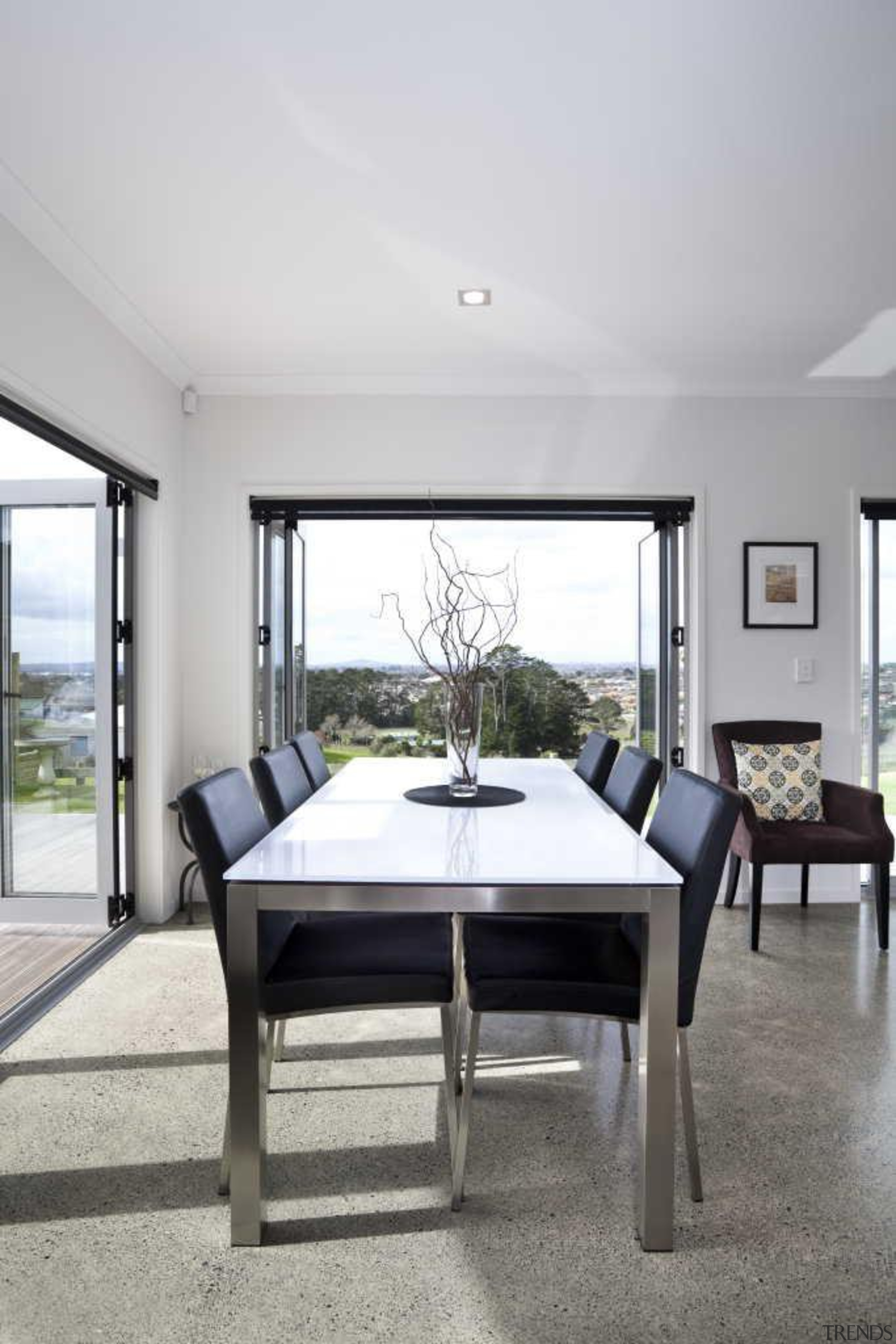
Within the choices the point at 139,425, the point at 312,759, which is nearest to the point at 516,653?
the point at 312,759

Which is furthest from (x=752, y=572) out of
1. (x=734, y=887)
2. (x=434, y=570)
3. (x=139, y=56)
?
(x=139, y=56)

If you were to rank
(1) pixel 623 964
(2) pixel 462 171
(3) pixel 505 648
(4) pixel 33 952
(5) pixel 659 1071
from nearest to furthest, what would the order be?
(5) pixel 659 1071 < (1) pixel 623 964 < (2) pixel 462 171 < (4) pixel 33 952 < (3) pixel 505 648

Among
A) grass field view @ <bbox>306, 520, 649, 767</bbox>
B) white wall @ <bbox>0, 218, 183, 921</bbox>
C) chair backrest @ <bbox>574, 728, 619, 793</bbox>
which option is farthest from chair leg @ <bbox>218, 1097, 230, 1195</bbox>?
grass field view @ <bbox>306, 520, 649, 767</bbox>

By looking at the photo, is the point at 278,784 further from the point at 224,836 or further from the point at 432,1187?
the point at 432,1187

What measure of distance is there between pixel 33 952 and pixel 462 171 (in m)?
3.28

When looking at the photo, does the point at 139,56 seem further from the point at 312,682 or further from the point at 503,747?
the point at 503,747

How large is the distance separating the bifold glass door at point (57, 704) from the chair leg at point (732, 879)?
2.88 m

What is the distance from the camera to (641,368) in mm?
4051

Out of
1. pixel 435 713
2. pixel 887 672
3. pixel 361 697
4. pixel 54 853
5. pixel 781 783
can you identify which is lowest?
pixel 54 853

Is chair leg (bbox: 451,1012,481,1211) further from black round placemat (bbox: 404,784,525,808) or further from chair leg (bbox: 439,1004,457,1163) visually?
black round placemat (bbox: 404,784,525,808)

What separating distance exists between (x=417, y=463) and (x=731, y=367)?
62.0 inches

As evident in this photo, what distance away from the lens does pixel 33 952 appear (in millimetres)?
3449

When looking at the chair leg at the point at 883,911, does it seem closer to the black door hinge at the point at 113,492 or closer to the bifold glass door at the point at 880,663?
the bifold glass door at the point at 880,663

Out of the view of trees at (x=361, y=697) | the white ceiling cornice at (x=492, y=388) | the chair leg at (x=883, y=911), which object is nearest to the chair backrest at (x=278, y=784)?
the white ceiling cornice at (x=492, y=388)
